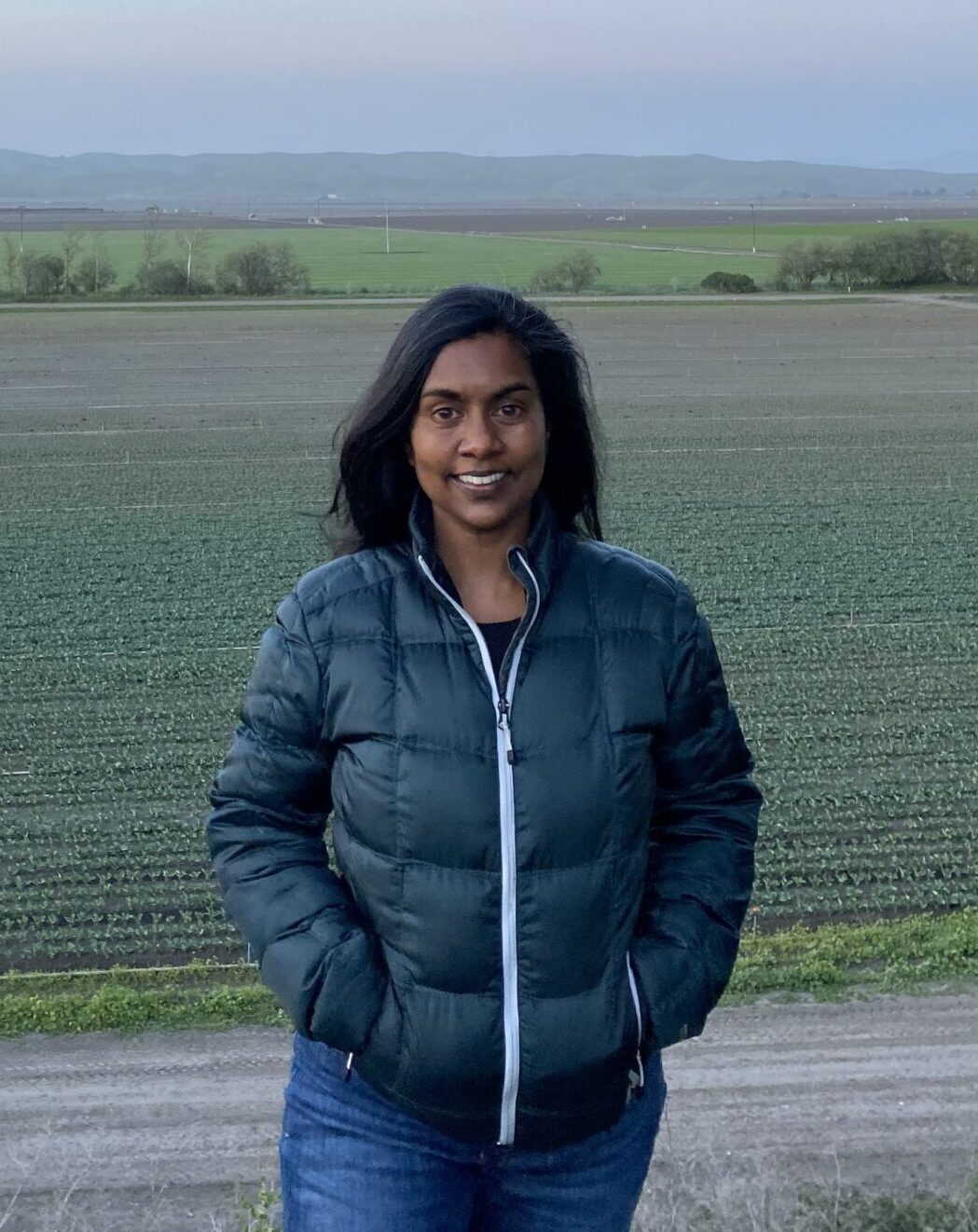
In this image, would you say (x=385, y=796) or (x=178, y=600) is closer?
(x=385, y=796)

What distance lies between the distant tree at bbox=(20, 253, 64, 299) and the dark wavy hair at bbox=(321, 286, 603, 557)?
43146 millimetres

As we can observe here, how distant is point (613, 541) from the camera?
13.7 m

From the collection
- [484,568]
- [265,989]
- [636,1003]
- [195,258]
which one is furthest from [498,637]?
[195,258]

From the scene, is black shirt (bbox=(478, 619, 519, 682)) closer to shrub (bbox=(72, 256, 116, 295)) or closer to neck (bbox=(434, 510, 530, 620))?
neck (bbox=(434, 510, 530, 620))

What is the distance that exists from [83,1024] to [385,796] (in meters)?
3.33

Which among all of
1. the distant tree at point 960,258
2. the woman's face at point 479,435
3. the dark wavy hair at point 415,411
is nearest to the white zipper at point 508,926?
the woman's face at point 479,435

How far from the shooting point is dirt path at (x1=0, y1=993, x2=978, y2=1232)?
12.6 ft

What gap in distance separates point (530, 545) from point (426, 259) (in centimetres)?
6526

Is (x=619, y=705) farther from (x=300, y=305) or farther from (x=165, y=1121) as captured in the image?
(x=300, y=305)

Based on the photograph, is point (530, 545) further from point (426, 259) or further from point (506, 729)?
point (426, 259)

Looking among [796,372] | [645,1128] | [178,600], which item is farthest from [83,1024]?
[796,372]

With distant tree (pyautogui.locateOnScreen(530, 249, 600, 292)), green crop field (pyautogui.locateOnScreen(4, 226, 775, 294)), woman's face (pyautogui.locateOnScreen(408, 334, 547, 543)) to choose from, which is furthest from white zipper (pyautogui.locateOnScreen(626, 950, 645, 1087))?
distant tree (pyautogui.locateOnScreen(530, 249, 600, 292))

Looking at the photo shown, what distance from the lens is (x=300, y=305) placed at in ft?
132

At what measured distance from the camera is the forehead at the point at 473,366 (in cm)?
218
